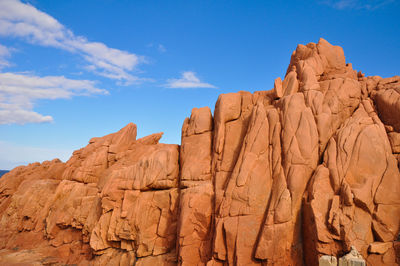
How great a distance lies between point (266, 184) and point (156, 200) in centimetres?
991

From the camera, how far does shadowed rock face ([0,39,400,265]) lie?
51.3ft

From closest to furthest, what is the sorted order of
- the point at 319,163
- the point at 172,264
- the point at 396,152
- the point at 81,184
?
the point at 396,152 < the point at 319,163 < the point at 172,264 < the point at 81,184

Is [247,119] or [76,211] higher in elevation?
[247,119]

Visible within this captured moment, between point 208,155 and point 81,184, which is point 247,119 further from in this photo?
point 81,184

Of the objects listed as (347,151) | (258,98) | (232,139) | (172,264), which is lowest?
(172,264)

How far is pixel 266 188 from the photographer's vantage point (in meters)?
18.1

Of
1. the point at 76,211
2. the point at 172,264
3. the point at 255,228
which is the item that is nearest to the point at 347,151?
the point at 255,228

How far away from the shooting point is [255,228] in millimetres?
17391

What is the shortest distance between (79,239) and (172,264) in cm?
1303

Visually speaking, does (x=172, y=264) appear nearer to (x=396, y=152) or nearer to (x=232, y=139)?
(x=232, y=139)

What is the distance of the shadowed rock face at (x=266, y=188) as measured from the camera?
615 inches

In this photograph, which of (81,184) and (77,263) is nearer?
(77,263)

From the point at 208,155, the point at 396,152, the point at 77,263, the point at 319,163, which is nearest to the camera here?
the point at 396,152

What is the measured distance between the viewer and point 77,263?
27.2 meters
